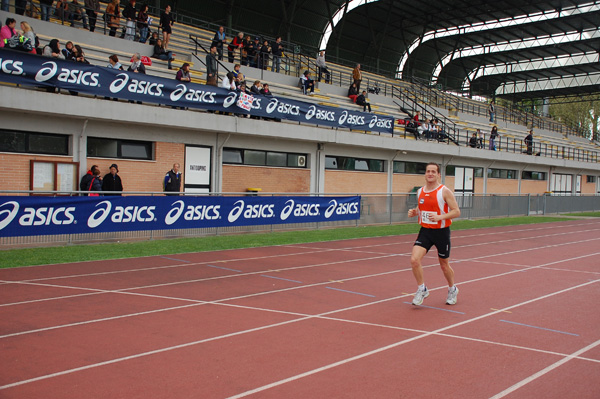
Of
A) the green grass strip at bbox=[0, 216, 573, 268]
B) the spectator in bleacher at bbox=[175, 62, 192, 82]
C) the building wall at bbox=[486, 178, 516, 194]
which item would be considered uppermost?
the spectator in bleacher at bbox=[175, 62, 192, 82]

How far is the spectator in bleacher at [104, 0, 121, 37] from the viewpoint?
70.8 ft

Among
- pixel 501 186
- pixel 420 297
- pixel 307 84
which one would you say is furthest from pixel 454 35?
pixel 420 297

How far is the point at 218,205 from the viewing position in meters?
17.5

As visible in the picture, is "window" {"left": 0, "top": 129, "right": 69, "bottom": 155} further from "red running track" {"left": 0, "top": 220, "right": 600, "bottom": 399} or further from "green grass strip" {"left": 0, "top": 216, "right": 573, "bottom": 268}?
"red running track" {"left": 0, "top": 220, "right": 600, "bottom": 399}

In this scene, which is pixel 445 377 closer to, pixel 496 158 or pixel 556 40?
pixel 496 158

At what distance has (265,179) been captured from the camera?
23094 millimetres

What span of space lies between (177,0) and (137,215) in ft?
76.8

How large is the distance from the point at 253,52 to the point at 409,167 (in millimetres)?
11095

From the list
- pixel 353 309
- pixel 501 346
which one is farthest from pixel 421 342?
pixel 353 309

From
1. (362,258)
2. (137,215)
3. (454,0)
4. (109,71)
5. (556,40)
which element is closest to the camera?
(362,258)

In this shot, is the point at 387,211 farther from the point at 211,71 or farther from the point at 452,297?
the point at 452,297

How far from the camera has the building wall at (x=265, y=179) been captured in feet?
71.6

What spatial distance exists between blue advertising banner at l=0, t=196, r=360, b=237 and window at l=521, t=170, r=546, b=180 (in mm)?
25757

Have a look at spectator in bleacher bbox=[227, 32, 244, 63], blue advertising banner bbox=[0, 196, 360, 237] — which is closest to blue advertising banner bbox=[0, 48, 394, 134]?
blue advertising banner bbox=[0, 196, 360, 237]
